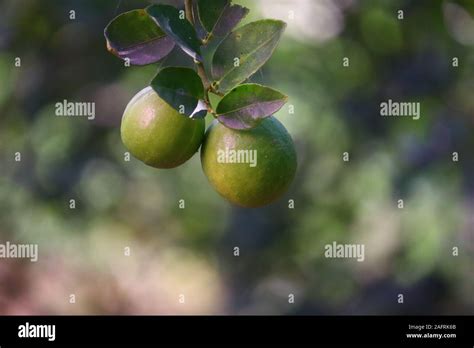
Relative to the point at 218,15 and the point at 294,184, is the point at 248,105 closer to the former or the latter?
the point at 218,15

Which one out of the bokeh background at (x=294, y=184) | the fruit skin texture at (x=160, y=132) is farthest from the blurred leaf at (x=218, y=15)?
the bokeh background at (x=294, y=184)

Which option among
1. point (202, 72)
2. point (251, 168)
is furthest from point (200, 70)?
point (251, 168)

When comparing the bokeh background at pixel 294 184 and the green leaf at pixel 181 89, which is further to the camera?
the bokeh background at pixel 294 184

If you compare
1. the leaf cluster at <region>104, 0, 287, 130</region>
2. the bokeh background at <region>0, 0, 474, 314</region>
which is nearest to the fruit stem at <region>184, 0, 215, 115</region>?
the leaf cluster at <region>104, 0, 287, 130</region>

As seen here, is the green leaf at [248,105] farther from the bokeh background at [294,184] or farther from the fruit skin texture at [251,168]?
the bokeh background at [294,184]

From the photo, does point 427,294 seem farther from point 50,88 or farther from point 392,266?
point 50,88
